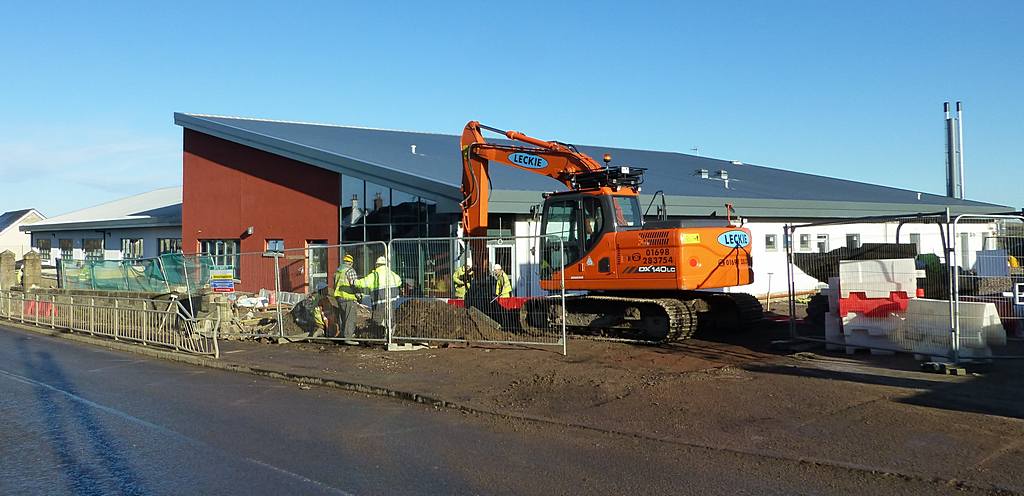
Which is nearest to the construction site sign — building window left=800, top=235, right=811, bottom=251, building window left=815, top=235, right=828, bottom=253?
building window left=800, top=235, right=811, bottom=251

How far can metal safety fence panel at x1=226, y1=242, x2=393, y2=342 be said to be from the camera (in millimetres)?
15477

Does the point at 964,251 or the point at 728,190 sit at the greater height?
the point at 728,190

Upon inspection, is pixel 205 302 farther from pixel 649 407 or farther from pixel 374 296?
pixel 649 407

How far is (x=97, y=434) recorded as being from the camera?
28.0ft

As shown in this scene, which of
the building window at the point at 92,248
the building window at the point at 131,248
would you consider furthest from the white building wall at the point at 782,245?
the building window at the point at 92,248

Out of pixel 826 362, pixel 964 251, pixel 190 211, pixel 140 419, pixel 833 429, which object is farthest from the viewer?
pixel 190 211

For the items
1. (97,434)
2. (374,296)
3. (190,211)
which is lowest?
(97,434)

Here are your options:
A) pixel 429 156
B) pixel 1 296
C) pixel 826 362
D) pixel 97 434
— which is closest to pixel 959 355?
pixel 826 362

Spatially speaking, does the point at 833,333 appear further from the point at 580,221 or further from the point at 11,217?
the point at 11,217

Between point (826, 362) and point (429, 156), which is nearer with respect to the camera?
point (826, 362)

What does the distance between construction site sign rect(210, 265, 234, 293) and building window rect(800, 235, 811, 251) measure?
1662 cm

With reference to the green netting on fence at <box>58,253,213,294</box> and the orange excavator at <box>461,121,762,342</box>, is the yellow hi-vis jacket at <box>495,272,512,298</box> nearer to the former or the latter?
the orange excavator at <box>461,121,762,342</box>

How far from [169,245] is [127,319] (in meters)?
18.2

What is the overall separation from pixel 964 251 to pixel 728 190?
48.5ft
